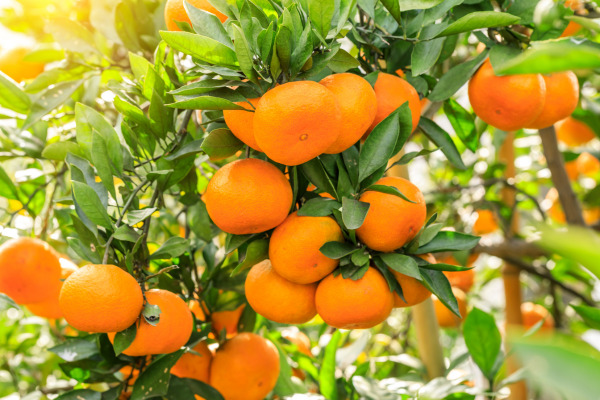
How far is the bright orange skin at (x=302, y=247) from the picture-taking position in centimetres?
70

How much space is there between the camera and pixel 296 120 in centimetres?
61

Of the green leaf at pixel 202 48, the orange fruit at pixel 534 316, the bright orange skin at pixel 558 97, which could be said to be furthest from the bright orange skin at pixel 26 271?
the orange fruit at pixel 534 316

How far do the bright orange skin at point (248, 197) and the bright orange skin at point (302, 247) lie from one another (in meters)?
0.03

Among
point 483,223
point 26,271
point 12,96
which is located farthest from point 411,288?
point 483,223

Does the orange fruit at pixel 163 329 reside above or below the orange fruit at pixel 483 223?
above

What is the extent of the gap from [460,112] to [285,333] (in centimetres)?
66

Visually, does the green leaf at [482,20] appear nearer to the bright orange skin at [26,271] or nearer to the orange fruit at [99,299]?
the orange fruit at [99,299]

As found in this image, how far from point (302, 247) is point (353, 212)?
80 mm

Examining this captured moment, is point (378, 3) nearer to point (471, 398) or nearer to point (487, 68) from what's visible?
point (487, 68)

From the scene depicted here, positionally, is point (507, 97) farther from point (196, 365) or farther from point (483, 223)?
point (483, 223)

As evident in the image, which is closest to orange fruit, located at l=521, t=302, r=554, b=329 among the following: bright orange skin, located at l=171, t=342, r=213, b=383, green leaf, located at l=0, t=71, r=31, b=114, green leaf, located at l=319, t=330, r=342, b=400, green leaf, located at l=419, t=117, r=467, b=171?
green leaf, located at l=319, t=330, r=342, b=400

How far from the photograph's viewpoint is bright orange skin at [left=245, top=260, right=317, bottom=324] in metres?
0.76

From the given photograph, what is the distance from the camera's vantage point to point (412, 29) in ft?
2.69

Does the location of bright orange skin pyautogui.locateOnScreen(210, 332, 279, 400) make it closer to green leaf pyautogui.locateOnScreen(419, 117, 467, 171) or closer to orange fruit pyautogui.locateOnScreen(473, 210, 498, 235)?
green leaf pyautogui.locateOnScreen(419, 117, 467, 171)
